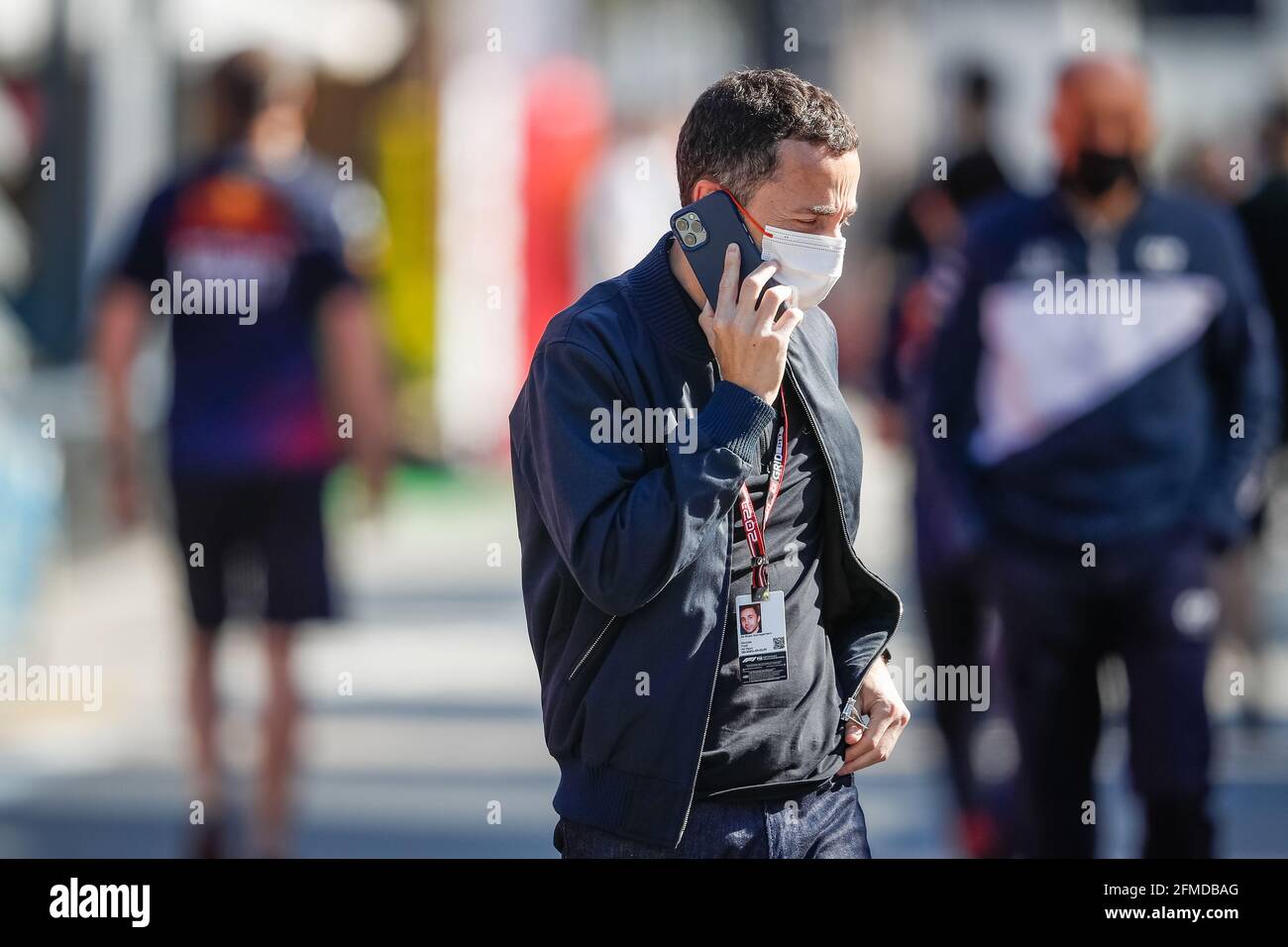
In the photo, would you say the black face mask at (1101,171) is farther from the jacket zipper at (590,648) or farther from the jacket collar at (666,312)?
the jacket zipper at (590,648)

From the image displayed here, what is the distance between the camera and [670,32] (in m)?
22.6

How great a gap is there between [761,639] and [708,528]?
9.2 inches

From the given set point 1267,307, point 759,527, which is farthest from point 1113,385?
point 1267,307

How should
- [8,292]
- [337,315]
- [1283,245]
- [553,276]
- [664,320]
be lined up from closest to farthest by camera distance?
[664,320] < [337,315] < [1283,245] < [8,292] < [553,276]

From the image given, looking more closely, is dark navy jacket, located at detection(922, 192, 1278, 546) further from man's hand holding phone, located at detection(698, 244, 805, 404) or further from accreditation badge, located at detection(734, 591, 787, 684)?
man's hand holding phone, located at detection(698, 244, 805, 404)

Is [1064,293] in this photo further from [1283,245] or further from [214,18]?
[214,18]

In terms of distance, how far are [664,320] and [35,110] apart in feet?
31.0

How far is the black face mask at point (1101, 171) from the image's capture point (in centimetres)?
518

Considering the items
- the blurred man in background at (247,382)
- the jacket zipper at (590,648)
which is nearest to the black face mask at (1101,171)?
the blurred man in background at (247,382)

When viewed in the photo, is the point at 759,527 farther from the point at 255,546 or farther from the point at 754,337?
the point at 255,546

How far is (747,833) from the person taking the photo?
296cm

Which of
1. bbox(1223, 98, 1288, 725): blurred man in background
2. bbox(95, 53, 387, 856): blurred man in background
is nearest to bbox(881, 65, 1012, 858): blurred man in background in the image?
bbox(1223, 98, 1288, 725): blurred man in background

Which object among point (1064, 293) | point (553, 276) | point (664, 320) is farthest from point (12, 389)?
point (664, 320)

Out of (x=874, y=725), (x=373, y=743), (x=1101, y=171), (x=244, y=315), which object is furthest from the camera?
(x=373, y=743)
